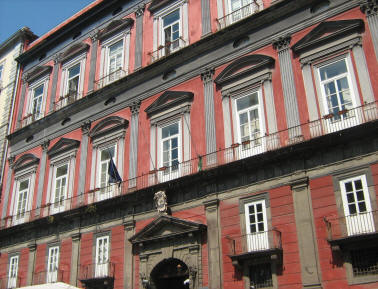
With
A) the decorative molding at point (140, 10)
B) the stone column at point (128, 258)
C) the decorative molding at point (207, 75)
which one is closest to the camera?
the stone column at point (128, 258)

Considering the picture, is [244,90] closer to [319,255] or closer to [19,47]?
[319,255]

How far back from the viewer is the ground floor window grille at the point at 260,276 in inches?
547

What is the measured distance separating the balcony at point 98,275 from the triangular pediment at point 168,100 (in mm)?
6606

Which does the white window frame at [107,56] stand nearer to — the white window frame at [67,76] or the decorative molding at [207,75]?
the white window frame at [67,76]

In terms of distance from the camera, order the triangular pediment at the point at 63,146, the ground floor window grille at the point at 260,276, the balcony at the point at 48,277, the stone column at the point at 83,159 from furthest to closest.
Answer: the triangular pediment at the point at 63,146 → the stone column at the point at 83,159 → the balcony at the point at 48,277 → the ground floor window grille at the point at 260,276

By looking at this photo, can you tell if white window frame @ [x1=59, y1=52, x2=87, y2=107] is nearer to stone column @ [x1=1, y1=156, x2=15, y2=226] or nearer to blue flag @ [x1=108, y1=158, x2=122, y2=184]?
stone column @ [x1=1, y1=156, x2=15, y2=226]

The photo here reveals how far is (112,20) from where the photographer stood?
2394 centimetres

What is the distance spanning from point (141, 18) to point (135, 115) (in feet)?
17.7

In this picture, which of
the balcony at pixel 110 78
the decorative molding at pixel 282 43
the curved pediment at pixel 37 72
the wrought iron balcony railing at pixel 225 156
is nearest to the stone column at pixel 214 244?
the wrought iron balcony railing at pixel 225 156

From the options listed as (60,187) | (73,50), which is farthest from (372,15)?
(73,50)

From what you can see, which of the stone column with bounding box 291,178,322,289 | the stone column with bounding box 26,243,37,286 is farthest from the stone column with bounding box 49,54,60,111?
the stone column with bounding box 291,178,322,289

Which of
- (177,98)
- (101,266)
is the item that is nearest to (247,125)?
(177,98)

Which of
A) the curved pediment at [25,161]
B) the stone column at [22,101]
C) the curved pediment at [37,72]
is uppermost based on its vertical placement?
the curved pediment at [37,72]

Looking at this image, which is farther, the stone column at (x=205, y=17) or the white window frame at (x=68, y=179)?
the white window frame at (x=68, y=179)
